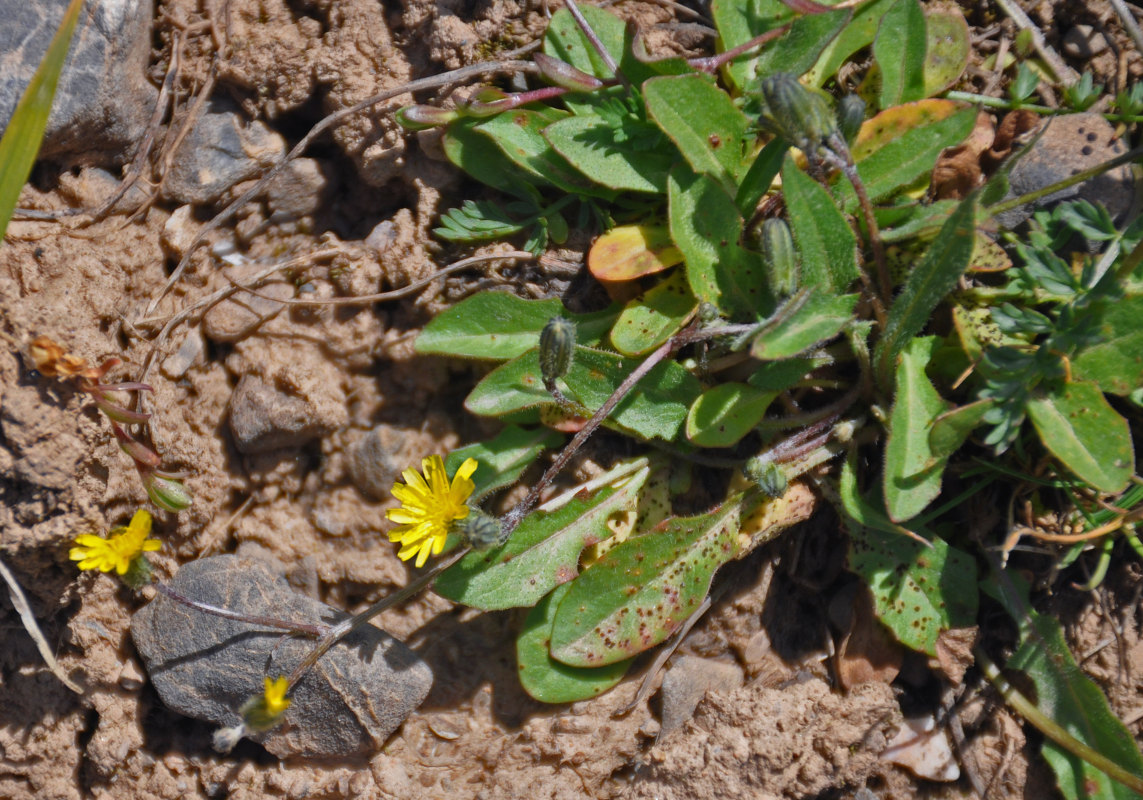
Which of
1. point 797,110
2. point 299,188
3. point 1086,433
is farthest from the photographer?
point 299,188

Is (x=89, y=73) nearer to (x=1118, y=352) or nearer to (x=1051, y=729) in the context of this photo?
(x=1118, y=352)

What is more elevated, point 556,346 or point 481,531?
point 556,346

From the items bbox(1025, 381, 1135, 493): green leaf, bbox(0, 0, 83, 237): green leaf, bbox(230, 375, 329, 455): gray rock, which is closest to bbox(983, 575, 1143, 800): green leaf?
bbox(1025, 381, 1135, 493): green leaf

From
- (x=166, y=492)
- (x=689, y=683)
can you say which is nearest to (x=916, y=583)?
(x=689, y=683)

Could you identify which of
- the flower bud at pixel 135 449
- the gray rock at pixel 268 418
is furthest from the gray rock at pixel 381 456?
the flower bud at pixel 135 449

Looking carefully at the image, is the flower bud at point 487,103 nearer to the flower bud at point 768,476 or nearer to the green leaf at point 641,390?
the green leaf at point 641,390

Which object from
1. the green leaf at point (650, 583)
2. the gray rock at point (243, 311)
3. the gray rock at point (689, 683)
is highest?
the gray rock at point (243, 311)
